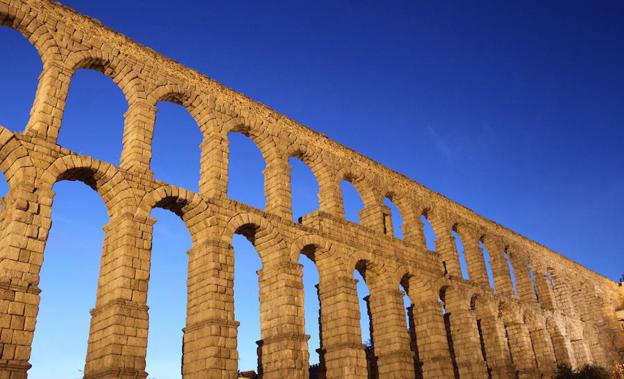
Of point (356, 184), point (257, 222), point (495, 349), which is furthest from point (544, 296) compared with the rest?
point (257, 222)

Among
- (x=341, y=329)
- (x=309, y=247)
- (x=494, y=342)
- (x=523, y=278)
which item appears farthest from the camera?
(x=523, y=278)

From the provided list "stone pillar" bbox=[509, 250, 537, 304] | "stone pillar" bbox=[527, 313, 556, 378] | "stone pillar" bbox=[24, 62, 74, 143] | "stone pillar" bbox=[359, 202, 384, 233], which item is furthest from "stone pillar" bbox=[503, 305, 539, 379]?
"stone pillar" bbox=[24, 62, 74, 143]

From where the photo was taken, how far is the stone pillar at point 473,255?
27297 mm

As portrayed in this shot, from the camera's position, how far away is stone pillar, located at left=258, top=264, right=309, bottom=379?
15984 millimetres

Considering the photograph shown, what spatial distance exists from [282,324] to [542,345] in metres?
18.5

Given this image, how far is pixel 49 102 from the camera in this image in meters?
14.4

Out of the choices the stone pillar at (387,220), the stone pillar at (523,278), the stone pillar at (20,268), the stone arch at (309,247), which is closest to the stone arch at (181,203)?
the stone pillar at (20,268)

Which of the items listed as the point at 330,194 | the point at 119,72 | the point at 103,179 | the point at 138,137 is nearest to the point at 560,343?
the point at 330,194

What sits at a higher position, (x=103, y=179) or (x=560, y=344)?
(x=103, y=179)

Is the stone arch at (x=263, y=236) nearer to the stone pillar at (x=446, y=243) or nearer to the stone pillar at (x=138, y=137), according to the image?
the stone pillar at (x=138, y=137)

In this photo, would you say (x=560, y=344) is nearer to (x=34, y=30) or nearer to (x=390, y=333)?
(x=390, y=333)

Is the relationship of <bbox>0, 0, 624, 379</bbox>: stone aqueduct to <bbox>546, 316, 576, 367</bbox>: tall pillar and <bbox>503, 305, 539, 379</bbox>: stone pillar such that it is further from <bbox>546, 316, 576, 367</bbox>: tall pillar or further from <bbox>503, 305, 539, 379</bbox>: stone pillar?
<bbox>546, 316, 576, 367</bbox>: tall pillar

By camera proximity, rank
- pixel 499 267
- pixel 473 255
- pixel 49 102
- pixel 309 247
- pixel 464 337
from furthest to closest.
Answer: pixel 499 267 < pixel 473 255 < pixel 464 337 < pixel 309 247 < pixel 49 102

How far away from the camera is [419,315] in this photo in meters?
22.5
